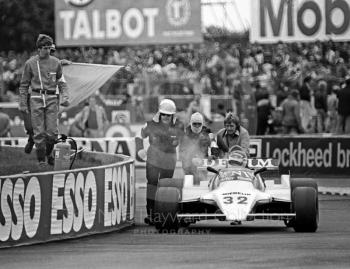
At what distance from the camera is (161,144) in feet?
55.9

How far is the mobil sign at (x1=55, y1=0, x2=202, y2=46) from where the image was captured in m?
36.3

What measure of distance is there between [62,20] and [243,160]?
21.0 m

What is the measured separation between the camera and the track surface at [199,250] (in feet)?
39.0

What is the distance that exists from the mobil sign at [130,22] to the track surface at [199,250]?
2030cm

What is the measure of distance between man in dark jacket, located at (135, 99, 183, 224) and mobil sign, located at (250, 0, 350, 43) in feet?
47.5

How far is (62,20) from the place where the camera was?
36.7m

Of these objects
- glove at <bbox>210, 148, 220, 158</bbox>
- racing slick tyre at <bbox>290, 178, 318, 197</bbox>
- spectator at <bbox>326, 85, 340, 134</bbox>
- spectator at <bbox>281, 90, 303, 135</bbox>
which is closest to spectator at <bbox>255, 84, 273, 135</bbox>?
spectator at <bbox>281, 90, 303, 135</bbox>

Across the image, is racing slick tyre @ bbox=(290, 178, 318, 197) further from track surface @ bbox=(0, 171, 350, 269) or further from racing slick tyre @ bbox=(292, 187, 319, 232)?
racing slick tyre @ bbox=(292, 187, 319, 232)

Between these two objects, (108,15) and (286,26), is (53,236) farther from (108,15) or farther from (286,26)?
(108,15)

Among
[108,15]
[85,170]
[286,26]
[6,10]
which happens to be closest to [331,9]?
[286,26]

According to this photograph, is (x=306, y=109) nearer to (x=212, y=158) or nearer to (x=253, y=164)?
(x=212, y=158)

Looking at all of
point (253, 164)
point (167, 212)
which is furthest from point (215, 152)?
point (167, 212)

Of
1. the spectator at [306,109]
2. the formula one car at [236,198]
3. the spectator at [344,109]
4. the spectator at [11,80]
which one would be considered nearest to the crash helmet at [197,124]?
the formula one car at [236,198]

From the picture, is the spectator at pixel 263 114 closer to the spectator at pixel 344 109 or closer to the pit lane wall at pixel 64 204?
the spectator at pixel 344 109
